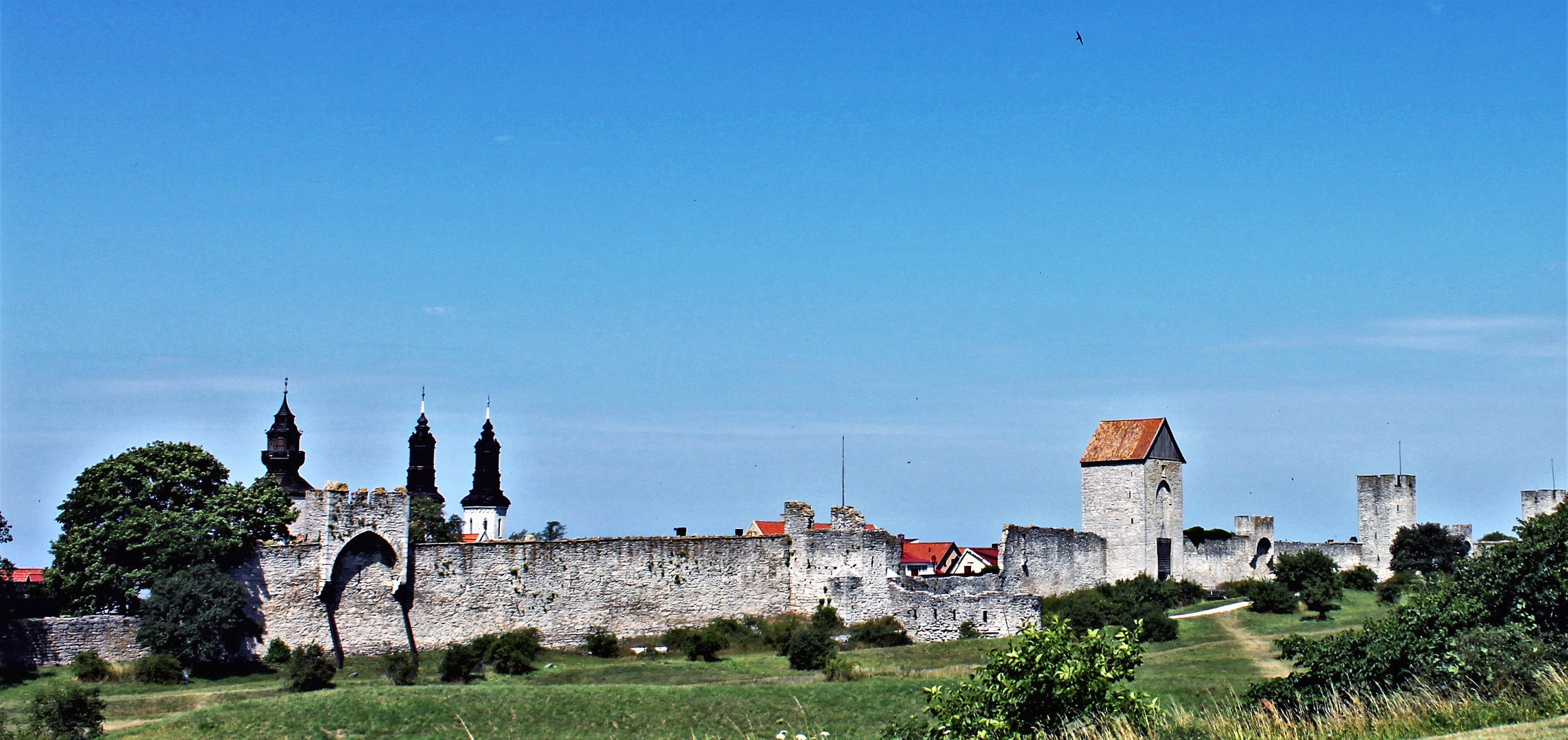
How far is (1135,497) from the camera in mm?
53781

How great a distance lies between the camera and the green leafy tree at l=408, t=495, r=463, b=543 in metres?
53.2

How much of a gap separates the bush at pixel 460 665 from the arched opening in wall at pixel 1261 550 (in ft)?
126

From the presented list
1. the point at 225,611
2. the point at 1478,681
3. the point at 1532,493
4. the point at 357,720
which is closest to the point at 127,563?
the point at 225,611

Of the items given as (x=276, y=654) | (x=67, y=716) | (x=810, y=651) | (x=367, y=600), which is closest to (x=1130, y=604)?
(x=810, y=651)

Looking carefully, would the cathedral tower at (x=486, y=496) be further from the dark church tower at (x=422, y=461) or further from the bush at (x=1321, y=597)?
the bush at (x=1321, y=597)

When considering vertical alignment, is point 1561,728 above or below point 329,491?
below

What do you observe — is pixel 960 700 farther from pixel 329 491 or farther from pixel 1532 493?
pixel 1532 493

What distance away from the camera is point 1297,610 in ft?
149

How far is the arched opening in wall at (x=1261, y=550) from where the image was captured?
202 feet

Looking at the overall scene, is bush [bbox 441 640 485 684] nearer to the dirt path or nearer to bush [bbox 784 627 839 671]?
bush [bbox 784 627 839 671]

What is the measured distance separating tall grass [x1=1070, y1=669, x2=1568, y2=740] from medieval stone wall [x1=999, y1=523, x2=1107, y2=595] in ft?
80.0

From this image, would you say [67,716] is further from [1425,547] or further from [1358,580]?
[1425,547]

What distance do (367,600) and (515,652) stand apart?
13.8 feet

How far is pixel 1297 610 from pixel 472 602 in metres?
25.5
